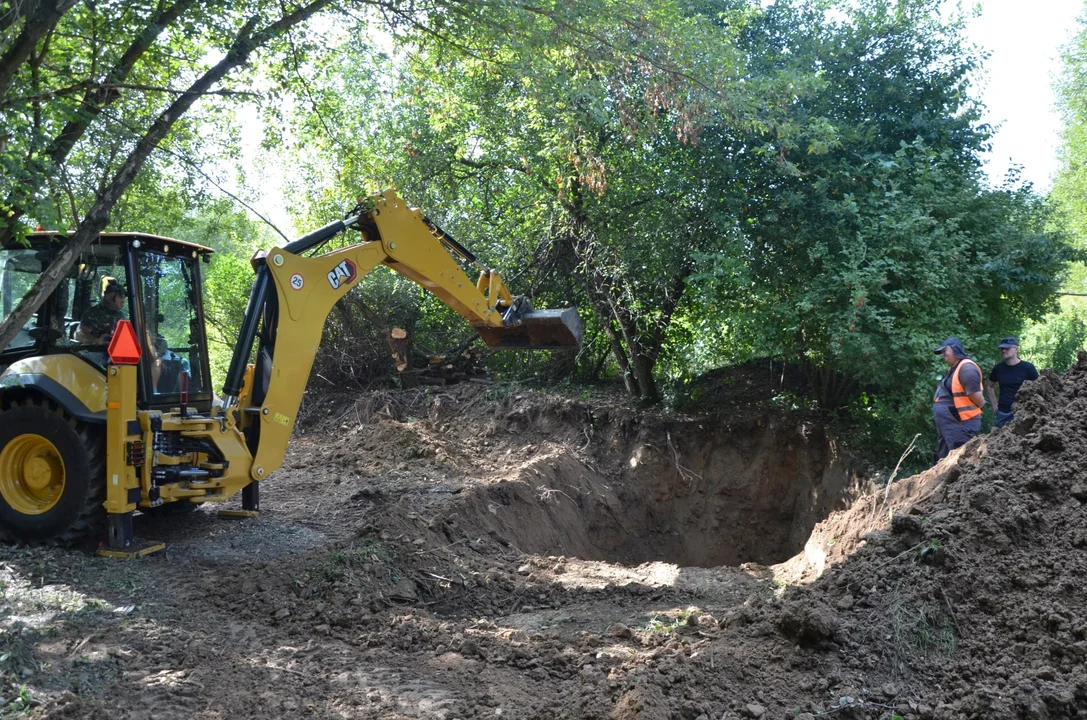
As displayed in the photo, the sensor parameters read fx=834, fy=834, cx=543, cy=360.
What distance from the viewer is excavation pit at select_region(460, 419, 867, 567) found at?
10359 millimetres

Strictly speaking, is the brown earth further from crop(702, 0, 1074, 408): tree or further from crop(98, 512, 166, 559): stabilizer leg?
crop(702, 0, 1074, 408): tree

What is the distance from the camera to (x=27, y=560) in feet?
20.4

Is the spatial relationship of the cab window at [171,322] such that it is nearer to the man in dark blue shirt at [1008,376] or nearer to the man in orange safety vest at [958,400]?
the man in orange safety vest at [958,400]

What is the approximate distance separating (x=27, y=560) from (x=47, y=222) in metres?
2.83

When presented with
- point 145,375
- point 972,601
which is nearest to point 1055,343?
point 972,601

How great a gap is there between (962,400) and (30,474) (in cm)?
803

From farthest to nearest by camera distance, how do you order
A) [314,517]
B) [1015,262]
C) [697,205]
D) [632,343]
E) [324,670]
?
1. [632,343]
2. [697,205]
3. [1015,262]
4. [314,517]
5. [324,670]

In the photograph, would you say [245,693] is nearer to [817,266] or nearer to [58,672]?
[58,672]

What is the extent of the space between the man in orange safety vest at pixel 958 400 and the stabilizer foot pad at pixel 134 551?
22.8 ft

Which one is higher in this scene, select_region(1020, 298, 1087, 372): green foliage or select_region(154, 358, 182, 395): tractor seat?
select_region(1020, 298, 1087, 372): green foliage

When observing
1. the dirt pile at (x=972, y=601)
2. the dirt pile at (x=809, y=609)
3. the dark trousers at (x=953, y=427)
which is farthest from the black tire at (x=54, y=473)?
the dark trousers at (x=953, y=427)

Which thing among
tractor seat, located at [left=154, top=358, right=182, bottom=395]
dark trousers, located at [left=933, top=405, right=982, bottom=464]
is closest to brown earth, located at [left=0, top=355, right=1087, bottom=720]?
tractor seat, located at [left=154, top=358, right=182, bottom=395]

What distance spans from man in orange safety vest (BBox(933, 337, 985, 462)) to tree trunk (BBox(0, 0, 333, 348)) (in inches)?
264

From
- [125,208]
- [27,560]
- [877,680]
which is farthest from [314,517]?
[877,680]
